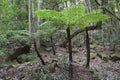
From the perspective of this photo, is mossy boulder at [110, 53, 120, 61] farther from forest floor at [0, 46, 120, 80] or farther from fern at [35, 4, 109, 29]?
fern at [35, 4, 109, 29]

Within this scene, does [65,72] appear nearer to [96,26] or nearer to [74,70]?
[74,70]

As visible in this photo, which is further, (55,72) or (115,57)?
(115,57)

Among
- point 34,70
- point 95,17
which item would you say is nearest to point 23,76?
point 34,70

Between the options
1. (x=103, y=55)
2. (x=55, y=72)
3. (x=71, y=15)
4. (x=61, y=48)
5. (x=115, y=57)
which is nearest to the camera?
(x=71, y=15)

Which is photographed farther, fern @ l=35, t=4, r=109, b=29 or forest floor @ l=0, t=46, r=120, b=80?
forest floor @ l=0, t=46, r=120, b=80

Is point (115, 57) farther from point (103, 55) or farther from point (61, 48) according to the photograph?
point (61, 48)

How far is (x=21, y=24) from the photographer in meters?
15.4

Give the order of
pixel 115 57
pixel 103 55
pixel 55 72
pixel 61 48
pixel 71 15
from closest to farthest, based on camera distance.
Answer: pixel 71 15, pixel 55 72, pixel 115 57, pixel 103 55, pixel 61 48

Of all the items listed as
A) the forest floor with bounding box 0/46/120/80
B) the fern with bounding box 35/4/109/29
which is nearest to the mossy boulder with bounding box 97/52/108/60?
the forest floor with bounding box 0/46/120/80

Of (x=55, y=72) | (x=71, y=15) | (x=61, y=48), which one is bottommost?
(x=55, y=72)

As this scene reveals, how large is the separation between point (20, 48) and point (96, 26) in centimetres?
388

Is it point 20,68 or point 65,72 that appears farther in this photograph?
point 20,68

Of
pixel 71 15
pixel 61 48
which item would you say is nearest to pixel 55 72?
pixel 71 15

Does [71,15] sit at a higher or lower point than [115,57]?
higher
